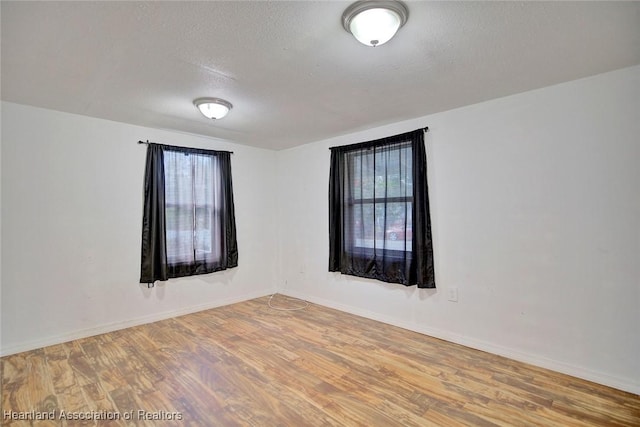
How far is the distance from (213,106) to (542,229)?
10.1ft

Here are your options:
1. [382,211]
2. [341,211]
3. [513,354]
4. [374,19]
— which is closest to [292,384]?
[513,354]

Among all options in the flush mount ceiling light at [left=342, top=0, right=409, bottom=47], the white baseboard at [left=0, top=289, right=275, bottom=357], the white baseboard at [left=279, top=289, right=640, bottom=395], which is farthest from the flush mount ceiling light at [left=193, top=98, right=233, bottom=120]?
the white baseboard at [left=279, top=289, right=640, bottom=395]

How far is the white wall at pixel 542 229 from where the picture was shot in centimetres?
223

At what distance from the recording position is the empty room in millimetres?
1838

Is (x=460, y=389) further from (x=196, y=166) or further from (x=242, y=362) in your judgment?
(x=196, y=166)

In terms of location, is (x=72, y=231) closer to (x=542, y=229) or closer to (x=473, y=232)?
(x=473, y=232)

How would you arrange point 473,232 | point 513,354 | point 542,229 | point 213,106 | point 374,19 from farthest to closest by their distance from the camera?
point 473,232, point 213,106, point 513,354, point 542,229, point 374,19

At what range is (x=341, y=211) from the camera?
403 cm

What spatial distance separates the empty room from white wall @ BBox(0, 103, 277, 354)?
2cm

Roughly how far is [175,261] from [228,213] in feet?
3.07

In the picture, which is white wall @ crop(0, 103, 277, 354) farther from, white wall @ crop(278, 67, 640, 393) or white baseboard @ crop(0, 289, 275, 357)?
white wall @ crop(278, 67, 640, 393)

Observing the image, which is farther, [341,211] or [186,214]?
[341,211]

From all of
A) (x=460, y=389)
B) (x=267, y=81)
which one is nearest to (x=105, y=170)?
(x=267, y=81)

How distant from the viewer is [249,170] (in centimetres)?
469
